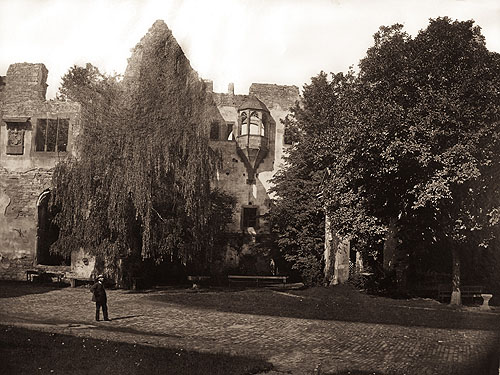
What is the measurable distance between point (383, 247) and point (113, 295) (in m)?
13.0

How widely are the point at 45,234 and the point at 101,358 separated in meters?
17.3

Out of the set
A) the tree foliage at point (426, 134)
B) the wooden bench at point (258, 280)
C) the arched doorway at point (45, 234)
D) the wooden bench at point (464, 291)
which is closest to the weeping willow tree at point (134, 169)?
the wooden bench at point (258, 280)

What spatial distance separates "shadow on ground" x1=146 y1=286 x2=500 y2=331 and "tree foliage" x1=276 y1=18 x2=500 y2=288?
98.5 inches

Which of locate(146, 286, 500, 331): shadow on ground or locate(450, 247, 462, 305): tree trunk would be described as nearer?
locate(146, 286, 500, 331): shadow on ground

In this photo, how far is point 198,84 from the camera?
1741 centimetres

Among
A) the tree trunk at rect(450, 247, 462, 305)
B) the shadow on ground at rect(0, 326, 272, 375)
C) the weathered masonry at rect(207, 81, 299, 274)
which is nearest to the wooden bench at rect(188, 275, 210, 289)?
the shadow on ground at rect(0, 326, 272, 375)

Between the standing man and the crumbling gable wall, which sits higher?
the crumbling gable wall

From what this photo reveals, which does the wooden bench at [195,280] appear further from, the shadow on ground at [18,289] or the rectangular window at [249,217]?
the rectangular window at [249,217]

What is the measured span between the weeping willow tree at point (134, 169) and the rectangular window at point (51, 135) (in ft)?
23.2

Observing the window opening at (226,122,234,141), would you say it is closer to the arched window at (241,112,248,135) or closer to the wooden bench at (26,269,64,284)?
the arched window at (241,112,248,135)

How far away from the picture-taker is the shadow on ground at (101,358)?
7.60 meters

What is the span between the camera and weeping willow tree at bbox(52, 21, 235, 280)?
49.5 ft

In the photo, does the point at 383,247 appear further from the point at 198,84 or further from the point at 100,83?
the point at 100,83

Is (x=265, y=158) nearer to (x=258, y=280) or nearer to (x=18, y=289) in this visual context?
(x=258, y=280)
